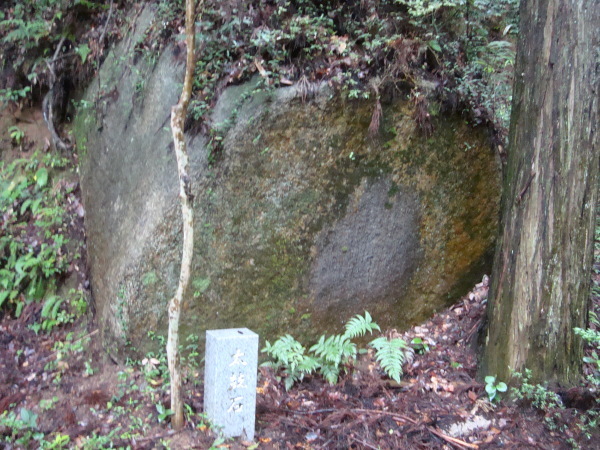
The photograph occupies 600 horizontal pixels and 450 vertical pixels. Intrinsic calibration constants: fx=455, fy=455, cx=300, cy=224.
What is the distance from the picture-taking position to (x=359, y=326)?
4891mm

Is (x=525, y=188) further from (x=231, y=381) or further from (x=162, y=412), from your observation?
(x=162, y=412)

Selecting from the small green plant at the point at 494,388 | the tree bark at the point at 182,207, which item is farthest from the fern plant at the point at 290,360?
the small green plant at the point at 494,388

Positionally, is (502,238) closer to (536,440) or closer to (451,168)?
(451,168)

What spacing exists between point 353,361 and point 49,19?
A: 23.4 feet

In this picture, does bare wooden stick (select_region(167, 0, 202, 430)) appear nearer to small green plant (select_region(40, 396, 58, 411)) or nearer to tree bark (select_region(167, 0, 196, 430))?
tree bark (select_region(167, 0, 196, 430))

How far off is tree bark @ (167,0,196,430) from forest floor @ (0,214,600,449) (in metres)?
0.27

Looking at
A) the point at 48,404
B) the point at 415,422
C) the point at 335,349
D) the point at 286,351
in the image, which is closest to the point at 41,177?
the point at 48,404

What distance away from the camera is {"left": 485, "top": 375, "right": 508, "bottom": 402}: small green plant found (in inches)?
166

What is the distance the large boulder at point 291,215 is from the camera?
4.80 m

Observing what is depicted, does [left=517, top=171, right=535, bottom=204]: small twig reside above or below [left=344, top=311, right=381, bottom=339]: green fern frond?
above

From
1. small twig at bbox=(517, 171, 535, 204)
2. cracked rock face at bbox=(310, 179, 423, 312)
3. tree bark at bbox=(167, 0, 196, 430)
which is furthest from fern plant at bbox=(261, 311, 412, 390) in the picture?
small twig at bbox=(517, 171, 535, 204)

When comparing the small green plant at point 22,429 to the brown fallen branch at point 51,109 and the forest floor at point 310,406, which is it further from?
the brown fallen branch at point 51,109

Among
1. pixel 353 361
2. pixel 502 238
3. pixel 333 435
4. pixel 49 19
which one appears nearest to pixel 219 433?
pixel 333 435

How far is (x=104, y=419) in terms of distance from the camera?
391 centimetres
